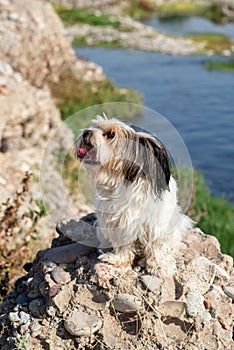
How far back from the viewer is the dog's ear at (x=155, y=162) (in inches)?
135

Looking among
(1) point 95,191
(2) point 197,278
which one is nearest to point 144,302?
(2) point 197,278

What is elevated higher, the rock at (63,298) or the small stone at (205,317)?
the small stone at (205,317)

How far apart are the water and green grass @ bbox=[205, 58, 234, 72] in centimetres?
39

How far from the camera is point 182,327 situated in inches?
148

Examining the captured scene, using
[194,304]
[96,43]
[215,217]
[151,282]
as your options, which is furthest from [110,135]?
[96,43]

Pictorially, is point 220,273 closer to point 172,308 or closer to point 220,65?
point 172,308

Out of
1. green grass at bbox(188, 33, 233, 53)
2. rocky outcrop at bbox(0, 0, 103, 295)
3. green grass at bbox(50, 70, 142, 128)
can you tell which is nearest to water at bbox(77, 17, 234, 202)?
green grass at bbox(50, 70, 142, 128)

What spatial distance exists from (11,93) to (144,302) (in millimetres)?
5496

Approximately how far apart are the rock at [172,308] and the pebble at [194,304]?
0.04 m

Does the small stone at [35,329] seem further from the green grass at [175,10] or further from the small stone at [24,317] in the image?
the green grass at [175,10]

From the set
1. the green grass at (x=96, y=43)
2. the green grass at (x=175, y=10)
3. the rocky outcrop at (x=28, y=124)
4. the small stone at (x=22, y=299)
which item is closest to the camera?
the small stone at (x=22, y=299)

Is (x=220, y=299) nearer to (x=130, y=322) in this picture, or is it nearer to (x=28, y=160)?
(x=130, y=322)

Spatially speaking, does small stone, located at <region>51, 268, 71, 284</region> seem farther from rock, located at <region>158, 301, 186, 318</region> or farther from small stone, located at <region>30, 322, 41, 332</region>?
rock, located at <region>158, 301, 186, 318</region>

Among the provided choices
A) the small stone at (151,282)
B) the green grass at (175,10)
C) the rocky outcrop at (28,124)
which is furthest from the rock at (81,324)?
the green grass at (175,10)
